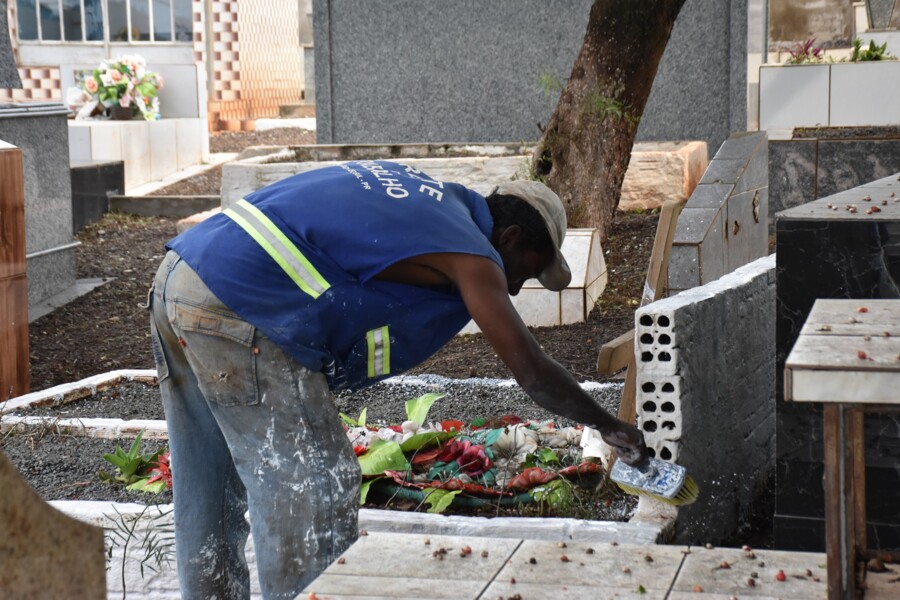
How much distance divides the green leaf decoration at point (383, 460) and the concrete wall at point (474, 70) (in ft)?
27.4

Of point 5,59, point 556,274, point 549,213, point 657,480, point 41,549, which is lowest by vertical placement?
point 657,480

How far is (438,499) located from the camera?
4.32m

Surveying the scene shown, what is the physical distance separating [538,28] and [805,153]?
398 centimetres

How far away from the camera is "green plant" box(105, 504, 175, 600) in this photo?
414 centimetres

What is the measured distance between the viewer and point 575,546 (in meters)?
3.17

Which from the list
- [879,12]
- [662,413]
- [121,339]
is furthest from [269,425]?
[879,12]

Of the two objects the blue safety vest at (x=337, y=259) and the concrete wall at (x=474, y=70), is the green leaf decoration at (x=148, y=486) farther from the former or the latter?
the concrete wall at (x=474, y=70)

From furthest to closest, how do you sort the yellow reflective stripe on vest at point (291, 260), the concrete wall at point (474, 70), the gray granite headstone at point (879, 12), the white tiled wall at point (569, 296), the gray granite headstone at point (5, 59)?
the gray granite headstone at point (879, 12), the concrete wall at point (474, 70), the white tiled wall at point (569, 296), the gray granite headstone at point (5, 59), the yellow reflective stripe on vest at point (291, 260)

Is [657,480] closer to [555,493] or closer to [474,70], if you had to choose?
[555,493]

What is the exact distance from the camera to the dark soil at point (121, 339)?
515 centimetres

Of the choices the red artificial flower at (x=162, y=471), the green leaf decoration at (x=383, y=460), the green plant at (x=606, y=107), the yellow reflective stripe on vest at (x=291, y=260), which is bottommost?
the red artificial flower at (x=162, y=471)

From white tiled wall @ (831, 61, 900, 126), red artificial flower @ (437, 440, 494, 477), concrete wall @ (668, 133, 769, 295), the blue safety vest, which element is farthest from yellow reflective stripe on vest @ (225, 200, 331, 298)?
white tiled wall @ (831, 61, 900, 126)

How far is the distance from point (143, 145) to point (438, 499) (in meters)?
11.5

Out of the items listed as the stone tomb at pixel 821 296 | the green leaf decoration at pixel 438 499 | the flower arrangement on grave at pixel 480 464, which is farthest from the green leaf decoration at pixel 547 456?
the stone tomb at pixel 821 296
